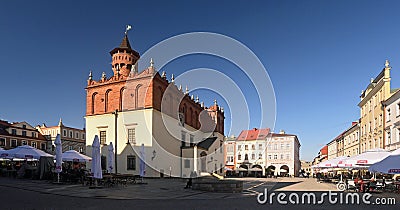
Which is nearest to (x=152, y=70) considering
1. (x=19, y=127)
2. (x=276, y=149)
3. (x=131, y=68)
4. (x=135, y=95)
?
(x=135, y=95)

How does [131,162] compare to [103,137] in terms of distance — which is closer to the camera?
[131,162]

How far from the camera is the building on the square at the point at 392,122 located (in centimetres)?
2855

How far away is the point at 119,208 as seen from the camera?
35.0ft

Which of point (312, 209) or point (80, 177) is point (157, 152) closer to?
point (80, 177)

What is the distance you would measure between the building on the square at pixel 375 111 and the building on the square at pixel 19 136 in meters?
58.9

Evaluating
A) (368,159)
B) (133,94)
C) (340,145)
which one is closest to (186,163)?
(133,94)

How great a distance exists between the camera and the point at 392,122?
30031 millimetres

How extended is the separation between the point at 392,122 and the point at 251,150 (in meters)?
43.8

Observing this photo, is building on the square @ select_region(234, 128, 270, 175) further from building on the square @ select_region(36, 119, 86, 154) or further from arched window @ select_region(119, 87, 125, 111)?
arched window @ select_region(119, 87, 125, 111)

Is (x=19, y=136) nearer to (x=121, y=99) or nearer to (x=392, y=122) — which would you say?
(x=121, y=99)

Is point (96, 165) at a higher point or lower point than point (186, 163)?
higher

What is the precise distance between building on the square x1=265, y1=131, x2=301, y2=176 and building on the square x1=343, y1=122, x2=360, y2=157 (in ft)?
43.6

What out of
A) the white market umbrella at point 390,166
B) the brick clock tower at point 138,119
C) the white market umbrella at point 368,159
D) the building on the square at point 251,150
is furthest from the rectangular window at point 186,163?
the building on the square at point 251,150

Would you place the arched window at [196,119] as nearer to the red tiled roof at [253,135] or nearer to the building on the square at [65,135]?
the red tiled roof at [253,135]
